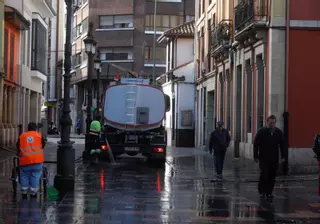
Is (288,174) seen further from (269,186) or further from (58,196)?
(58,196)

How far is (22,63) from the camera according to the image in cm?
3384

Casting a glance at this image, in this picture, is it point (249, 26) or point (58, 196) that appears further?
point (249, 26)

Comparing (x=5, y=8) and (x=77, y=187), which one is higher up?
(x=5, y=8)

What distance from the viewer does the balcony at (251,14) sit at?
22.4 meters

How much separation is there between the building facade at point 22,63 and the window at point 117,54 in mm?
19741

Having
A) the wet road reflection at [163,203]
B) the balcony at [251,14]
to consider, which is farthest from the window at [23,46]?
the wet road reflection at [163,203]

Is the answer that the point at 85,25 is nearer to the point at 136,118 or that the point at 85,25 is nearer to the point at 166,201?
the point at 136,118

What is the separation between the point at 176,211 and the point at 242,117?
53.3 ft

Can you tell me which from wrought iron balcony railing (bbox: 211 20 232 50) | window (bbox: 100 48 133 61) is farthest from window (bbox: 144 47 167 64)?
wrought iron balcony railing (bbox: 211 20 232 50)

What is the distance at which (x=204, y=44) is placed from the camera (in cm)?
3891

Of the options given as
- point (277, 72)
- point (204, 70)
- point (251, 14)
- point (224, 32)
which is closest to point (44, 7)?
point (204, 70)

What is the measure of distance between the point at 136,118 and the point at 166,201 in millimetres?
11609

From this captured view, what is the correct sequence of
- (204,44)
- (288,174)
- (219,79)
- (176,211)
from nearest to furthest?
1. (176,211)
2. (288,174)
3. (219,79)
4. (204,44)

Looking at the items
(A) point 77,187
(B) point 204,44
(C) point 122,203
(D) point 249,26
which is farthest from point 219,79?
(C) point 122,203
